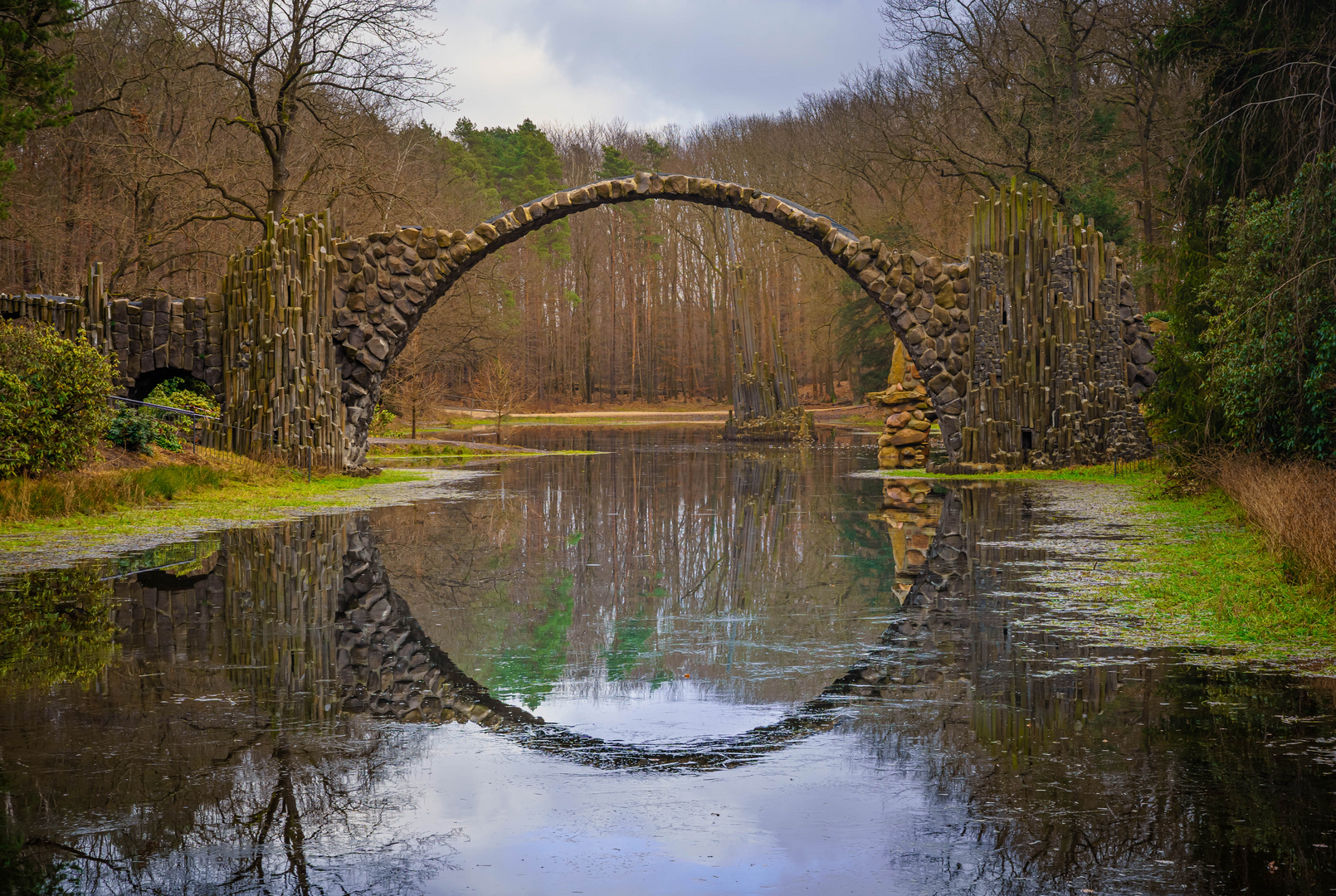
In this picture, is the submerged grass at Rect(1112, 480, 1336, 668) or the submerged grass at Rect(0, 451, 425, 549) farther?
the submerged grass at Rect(0, 451, 425, 549)

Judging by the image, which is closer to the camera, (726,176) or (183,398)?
(183,398)

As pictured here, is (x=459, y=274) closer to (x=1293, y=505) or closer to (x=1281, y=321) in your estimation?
(x=1281, y=321)

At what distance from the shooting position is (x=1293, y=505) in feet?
31.3

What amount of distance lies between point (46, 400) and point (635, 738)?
1234 centimetres

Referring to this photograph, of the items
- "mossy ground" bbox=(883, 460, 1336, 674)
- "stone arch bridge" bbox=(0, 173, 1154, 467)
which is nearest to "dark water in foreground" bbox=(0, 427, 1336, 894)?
"mossy ground" bbox=(883, 460, 1336, 674)

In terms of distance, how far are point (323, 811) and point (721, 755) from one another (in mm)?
1729

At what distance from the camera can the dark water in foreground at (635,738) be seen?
3.80m

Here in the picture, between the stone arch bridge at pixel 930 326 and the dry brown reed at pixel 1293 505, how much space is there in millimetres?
8542

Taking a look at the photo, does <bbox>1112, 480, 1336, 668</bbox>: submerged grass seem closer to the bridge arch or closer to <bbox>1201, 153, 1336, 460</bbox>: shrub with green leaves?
<bbox>1201, 153, 1336, 460</bbox>: shrub with green leaves

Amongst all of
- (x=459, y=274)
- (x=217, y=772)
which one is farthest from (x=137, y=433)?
(x=217, y=772)

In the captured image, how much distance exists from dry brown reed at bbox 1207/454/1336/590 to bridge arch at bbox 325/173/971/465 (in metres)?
9.09

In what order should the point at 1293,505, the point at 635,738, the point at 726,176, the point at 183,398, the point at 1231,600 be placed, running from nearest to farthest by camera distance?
1. the point at 635,738
2. the point at 1231,600
3. the point at 1293,505
4. the point at 183,398
5. the point at 726,176

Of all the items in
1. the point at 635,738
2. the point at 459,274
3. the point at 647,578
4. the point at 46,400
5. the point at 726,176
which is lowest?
the point at 635,738

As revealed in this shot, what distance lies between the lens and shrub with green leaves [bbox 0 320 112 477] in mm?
14156
